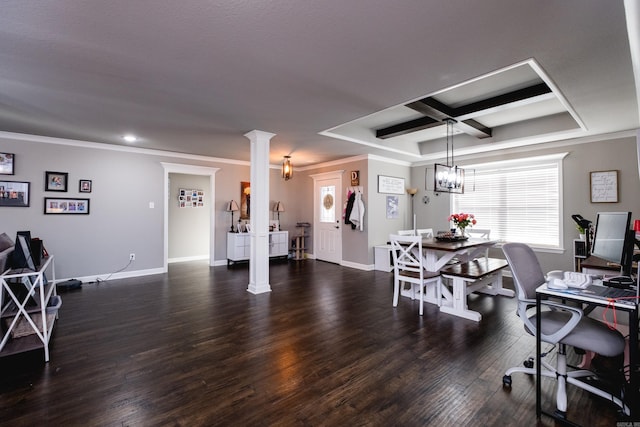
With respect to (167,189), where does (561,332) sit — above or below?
below

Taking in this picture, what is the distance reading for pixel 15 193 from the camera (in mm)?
4344

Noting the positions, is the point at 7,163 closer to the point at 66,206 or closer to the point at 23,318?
the point at 66,206

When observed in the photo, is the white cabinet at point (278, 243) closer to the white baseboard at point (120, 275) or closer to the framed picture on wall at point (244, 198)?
the framed picture on wall at point (244, 198)

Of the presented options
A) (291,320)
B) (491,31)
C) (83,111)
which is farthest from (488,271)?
(83,111)

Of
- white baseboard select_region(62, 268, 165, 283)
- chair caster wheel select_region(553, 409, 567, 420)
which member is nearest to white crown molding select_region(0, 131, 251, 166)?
white baseboard select_region(62, 268, 165, 283)

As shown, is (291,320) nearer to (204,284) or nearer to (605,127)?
(204,284)

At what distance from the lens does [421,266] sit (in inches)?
137

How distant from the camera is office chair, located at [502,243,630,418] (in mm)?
1692

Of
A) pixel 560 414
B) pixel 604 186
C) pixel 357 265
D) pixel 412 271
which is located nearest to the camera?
pixel 560 414

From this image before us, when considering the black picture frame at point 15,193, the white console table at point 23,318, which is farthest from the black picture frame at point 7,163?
the white console table at point 23,318

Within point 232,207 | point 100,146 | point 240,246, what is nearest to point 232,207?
point 232,207

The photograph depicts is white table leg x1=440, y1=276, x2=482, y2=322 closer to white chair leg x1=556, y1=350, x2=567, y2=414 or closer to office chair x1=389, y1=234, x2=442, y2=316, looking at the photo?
office chair x1=389, y1=234, x2=442, y2=316

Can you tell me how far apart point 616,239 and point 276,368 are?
8.49ft

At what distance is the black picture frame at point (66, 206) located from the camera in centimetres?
458
